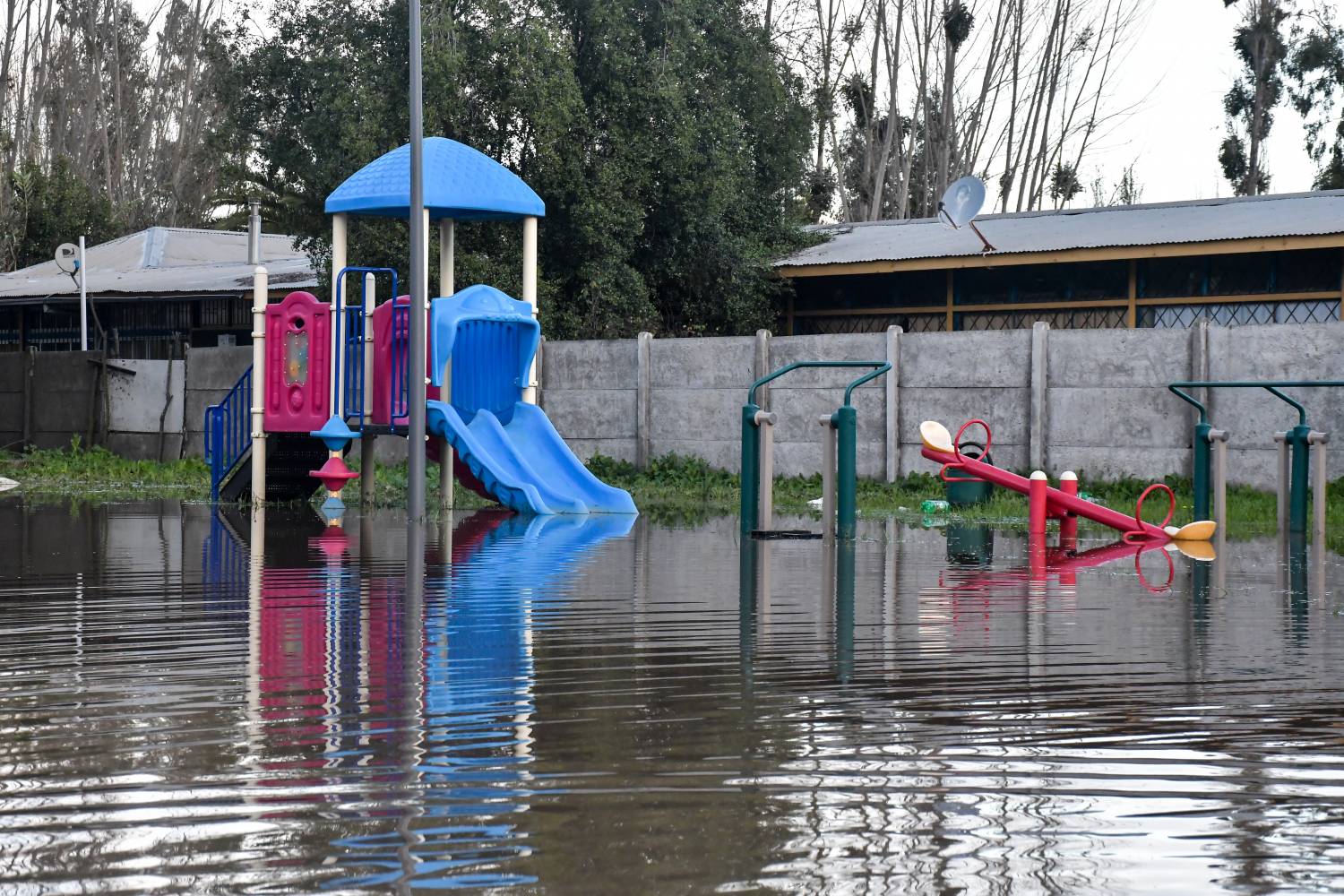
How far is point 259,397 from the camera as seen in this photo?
19.7 meters

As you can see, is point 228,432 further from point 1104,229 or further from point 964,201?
point 1104,229

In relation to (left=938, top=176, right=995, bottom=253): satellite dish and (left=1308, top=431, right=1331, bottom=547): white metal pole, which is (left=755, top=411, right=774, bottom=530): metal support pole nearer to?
(left=1308, top=431, right=1331, bottom=547): white metal pole

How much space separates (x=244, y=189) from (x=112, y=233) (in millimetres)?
3837

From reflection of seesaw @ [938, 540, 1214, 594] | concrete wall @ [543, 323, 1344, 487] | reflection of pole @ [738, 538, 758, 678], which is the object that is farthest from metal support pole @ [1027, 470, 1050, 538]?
concrete wall @ [543, 323, 1344, 487]

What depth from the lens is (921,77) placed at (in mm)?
45219

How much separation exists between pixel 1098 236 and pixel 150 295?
62.6 feet

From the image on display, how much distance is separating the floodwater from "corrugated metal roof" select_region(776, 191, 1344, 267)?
15839 millimetres

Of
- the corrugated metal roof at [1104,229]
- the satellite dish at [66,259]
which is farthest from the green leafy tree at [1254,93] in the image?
the satellite dish at [66,259]

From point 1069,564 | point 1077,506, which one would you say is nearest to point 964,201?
point 1077,506

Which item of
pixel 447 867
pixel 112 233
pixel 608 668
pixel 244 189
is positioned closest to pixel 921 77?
pixel 244 189

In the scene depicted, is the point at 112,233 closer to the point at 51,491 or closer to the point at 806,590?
the point at 51,491

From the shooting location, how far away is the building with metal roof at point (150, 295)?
34.8m

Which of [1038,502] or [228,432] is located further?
[228,432]

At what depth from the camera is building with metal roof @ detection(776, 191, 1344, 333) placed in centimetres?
2508
